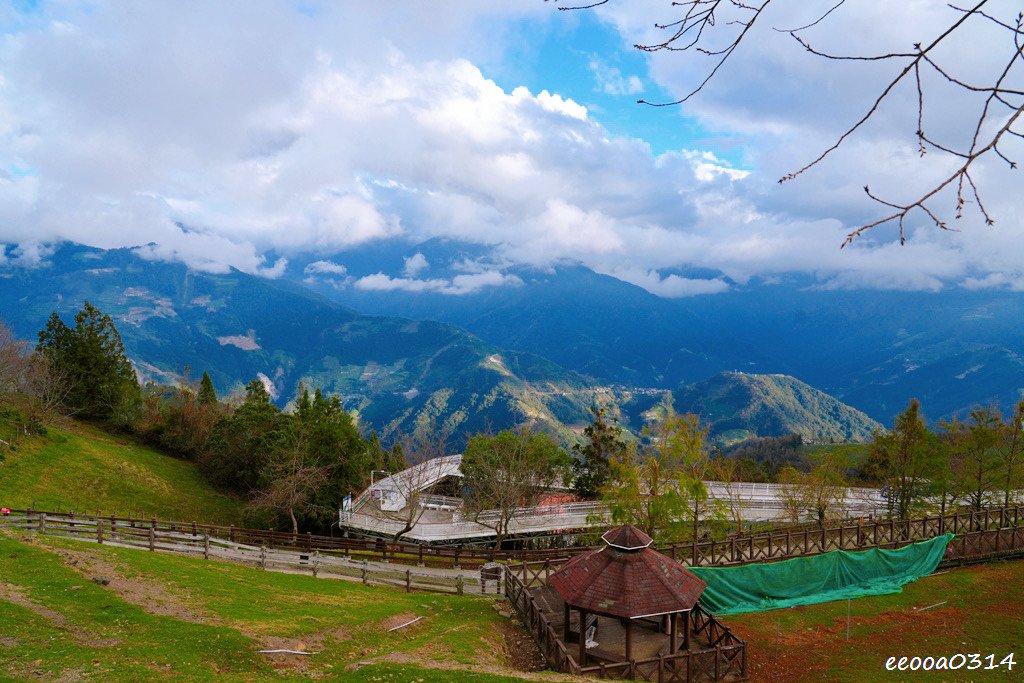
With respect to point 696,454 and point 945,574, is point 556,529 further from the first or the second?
point 945,574

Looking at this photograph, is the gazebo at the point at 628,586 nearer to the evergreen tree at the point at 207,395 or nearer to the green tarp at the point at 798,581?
the green tarp at the point at 798,581

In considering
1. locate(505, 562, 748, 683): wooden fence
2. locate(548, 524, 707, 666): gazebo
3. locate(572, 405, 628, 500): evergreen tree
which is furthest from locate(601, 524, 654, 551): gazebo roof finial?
locate(572, 405, 628, 500): evergreen tree

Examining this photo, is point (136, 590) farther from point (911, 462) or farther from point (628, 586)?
point (911, 462)

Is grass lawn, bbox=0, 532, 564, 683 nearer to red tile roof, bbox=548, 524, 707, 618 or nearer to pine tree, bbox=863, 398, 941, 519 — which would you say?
red tile roof, bbox=548, 524, 707, 618

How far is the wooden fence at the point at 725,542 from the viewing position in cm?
2600

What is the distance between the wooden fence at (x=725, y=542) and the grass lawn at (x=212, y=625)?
21.6ft

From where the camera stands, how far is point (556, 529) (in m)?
41.5

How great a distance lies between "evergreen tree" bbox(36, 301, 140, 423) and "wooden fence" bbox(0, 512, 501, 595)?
3474 centimetres

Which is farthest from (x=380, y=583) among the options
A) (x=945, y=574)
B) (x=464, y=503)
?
(x=945, y=574)

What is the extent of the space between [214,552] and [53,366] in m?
41.0

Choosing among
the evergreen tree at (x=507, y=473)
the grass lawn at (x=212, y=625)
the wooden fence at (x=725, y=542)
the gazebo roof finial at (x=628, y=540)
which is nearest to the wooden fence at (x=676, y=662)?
the grass lawn at (x=212, y=625)

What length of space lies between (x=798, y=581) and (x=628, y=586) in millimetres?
7270

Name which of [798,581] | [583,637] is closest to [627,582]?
[583,637]

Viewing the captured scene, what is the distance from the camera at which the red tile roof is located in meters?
18.1
